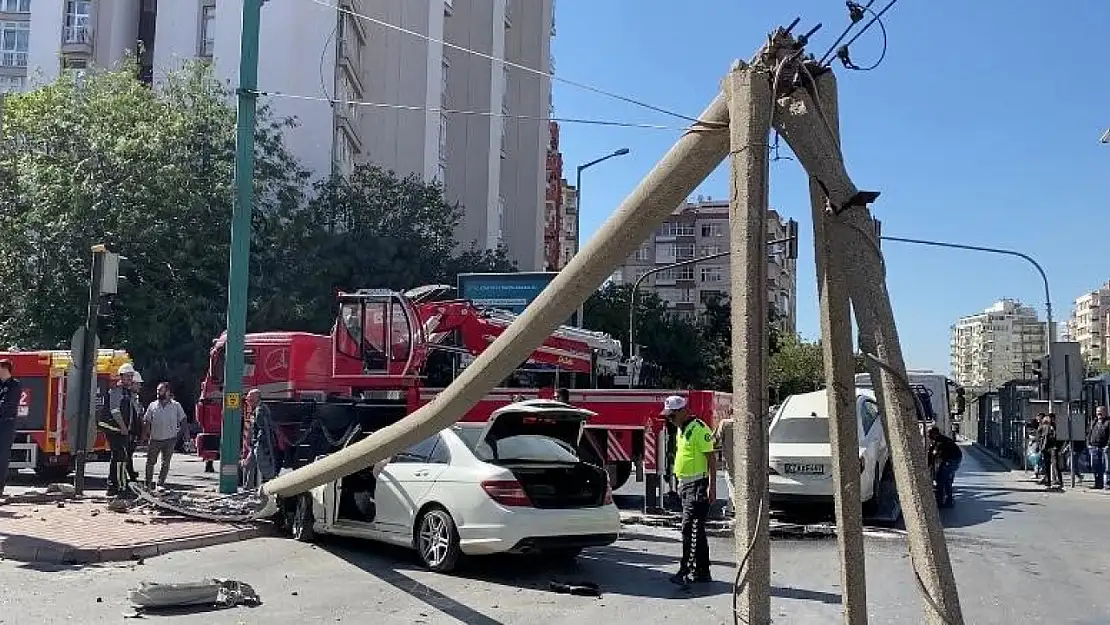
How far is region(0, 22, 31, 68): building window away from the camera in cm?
5609

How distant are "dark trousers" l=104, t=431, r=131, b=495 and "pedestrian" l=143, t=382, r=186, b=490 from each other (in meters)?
0.32

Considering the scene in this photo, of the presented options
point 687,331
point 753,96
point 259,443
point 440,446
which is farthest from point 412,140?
point 753,96

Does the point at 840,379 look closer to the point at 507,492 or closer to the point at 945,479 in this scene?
the point at 507,492

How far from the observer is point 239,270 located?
15664mm

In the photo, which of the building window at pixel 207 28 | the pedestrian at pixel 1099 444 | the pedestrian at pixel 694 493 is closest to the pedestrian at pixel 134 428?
the pedestrian at pixel 694 493

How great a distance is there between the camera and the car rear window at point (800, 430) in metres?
15.9

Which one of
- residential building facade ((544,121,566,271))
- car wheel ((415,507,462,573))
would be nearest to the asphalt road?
car wheel ((415,507,462,573))

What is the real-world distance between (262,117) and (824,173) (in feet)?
113

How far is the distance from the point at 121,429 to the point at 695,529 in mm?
9188

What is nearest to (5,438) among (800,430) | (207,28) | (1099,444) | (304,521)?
(304,521)

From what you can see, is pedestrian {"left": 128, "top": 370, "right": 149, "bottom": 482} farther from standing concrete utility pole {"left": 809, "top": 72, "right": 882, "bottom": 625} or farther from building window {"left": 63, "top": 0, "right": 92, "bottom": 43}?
building window {"left": 63, "top": 0, "right": 92, "bottom": 43}

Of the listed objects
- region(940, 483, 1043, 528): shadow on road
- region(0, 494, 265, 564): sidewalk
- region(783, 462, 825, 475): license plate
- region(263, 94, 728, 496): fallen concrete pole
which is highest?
region(263, 94, 728, 496): fallen concrete pole

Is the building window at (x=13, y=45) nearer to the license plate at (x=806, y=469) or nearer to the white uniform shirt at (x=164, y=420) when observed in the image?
the white uniform shirt at (x=164, y=420)

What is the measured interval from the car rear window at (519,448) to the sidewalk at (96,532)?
3150 millimetres
